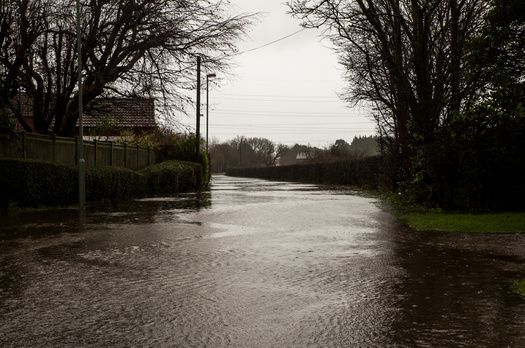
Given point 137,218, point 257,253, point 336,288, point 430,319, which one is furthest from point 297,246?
point 137,218

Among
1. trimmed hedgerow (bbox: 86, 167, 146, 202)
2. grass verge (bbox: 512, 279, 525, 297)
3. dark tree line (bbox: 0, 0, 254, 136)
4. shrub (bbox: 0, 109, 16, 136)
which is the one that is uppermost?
dark tree line (bbox: 0, 0, 254, 136)

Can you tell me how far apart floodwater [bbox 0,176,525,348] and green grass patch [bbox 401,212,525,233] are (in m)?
0.83

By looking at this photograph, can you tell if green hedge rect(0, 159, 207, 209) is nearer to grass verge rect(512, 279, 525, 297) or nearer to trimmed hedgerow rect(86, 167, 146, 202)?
trimmed hedgerow rect(86, 167, 146, 202)

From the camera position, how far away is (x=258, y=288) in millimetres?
5578

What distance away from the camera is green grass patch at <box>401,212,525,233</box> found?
33.9ft

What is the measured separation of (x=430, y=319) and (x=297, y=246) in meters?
4.17

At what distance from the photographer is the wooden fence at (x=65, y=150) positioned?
1631 cm

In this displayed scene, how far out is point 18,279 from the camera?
5.95 metres

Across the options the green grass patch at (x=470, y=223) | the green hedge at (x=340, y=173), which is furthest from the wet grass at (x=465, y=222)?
the green hedge at (x=340, y=173)

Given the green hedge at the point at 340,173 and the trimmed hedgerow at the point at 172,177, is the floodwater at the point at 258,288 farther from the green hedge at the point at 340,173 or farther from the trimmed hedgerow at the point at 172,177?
the green hedge at the point at 340,173

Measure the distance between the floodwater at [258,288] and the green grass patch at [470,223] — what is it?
833 mm

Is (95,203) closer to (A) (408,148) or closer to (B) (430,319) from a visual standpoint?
(A) (408,148)

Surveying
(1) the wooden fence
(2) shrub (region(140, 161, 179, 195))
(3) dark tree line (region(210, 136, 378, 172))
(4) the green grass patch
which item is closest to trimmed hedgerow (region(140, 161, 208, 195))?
(2) shrub (region(140, 161, 179, 195))

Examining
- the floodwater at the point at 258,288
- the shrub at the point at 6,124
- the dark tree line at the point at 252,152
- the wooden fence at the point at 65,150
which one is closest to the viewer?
the floodwater at the point at 258,288
